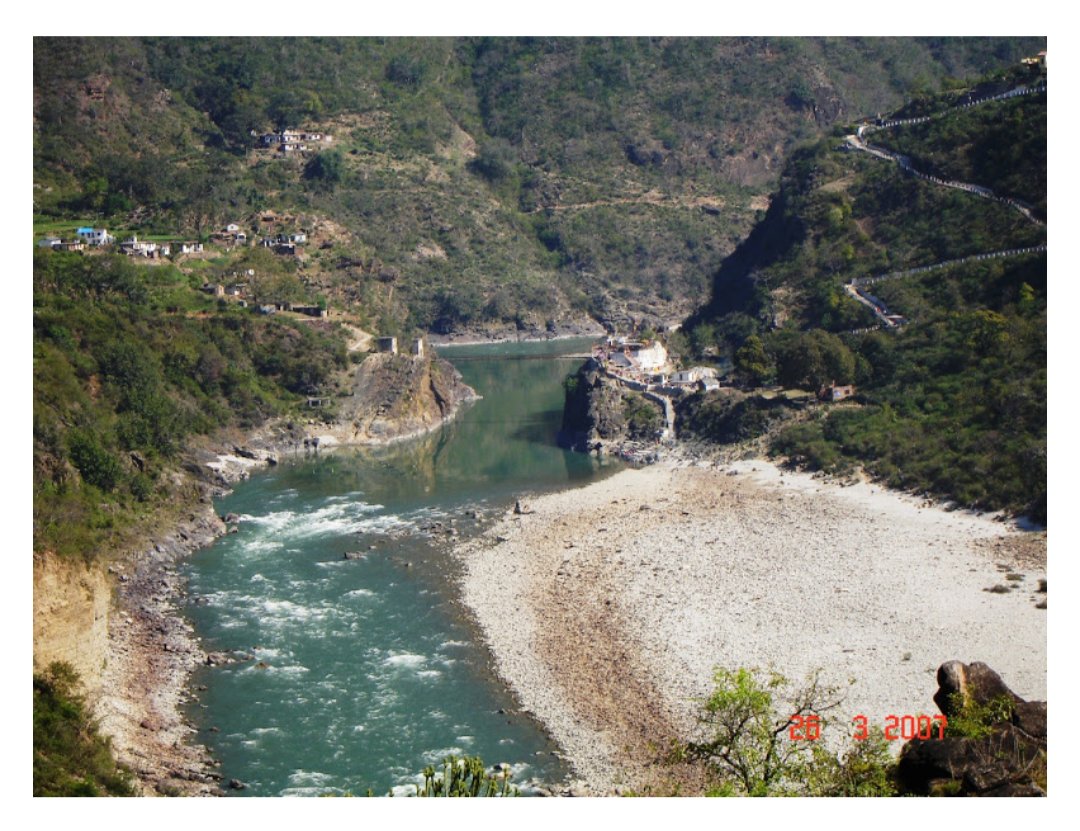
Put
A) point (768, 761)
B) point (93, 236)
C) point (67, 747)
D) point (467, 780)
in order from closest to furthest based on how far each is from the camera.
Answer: point (768, 761), point (67, 747), point (467, 780), point (93, 236)

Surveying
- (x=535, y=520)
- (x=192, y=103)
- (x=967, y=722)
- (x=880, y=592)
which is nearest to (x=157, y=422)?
(x=535, y=520)

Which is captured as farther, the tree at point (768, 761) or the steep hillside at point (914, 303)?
the steep hillside at point (914, 303)

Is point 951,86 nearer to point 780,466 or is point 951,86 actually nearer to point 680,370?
point 680,370

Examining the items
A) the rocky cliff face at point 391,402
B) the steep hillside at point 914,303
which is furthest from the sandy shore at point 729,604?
the rocky cliff face at point 391,402

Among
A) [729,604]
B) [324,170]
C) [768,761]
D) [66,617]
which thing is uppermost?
[324,170]

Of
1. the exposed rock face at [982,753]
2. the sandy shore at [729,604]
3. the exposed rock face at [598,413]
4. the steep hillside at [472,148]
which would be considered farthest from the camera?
the steep hillside at [472,148]


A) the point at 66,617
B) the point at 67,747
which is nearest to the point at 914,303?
the point at 66,617

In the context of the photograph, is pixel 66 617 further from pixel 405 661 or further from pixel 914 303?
pixel 914 303
